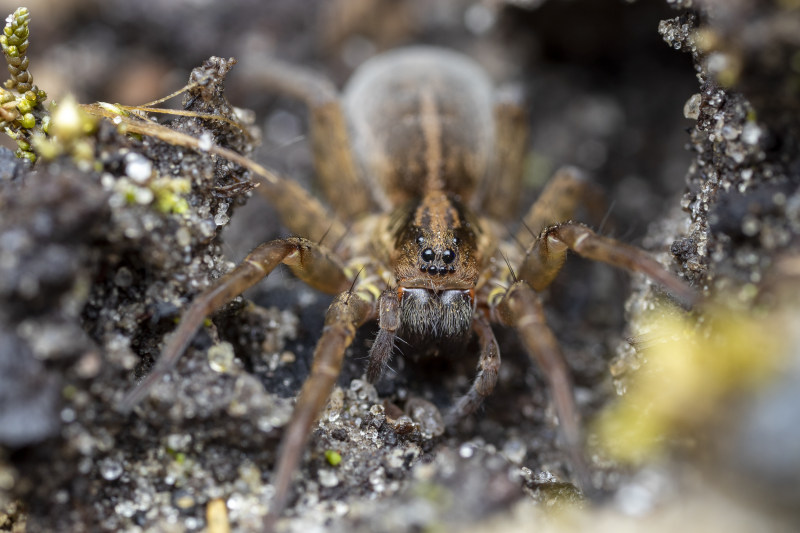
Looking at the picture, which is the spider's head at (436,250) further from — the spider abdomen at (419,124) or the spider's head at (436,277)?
the spider abdomen at (419,124)

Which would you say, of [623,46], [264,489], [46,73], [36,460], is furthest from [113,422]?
[623,46]

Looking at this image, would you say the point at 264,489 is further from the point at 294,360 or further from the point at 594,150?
A: the point at 594,150

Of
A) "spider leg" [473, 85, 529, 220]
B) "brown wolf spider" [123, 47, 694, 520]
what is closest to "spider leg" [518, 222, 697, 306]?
"brown wolf spider" [123, 47, 694, 520]

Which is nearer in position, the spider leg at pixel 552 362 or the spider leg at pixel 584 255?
the spider leg at pixel 552 362

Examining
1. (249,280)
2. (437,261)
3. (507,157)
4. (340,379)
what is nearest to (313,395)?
(249,280)

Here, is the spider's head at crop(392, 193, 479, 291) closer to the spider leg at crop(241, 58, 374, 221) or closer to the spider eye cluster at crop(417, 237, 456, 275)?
the spider eye cluster at crop(417, 237, 456, 275)

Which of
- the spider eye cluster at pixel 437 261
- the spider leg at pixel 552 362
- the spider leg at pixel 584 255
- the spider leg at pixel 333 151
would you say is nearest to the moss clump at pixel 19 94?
the spider eye cluster at pixel 437 261

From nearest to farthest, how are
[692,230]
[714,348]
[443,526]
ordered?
[443,526], [714,348], [692,230]
